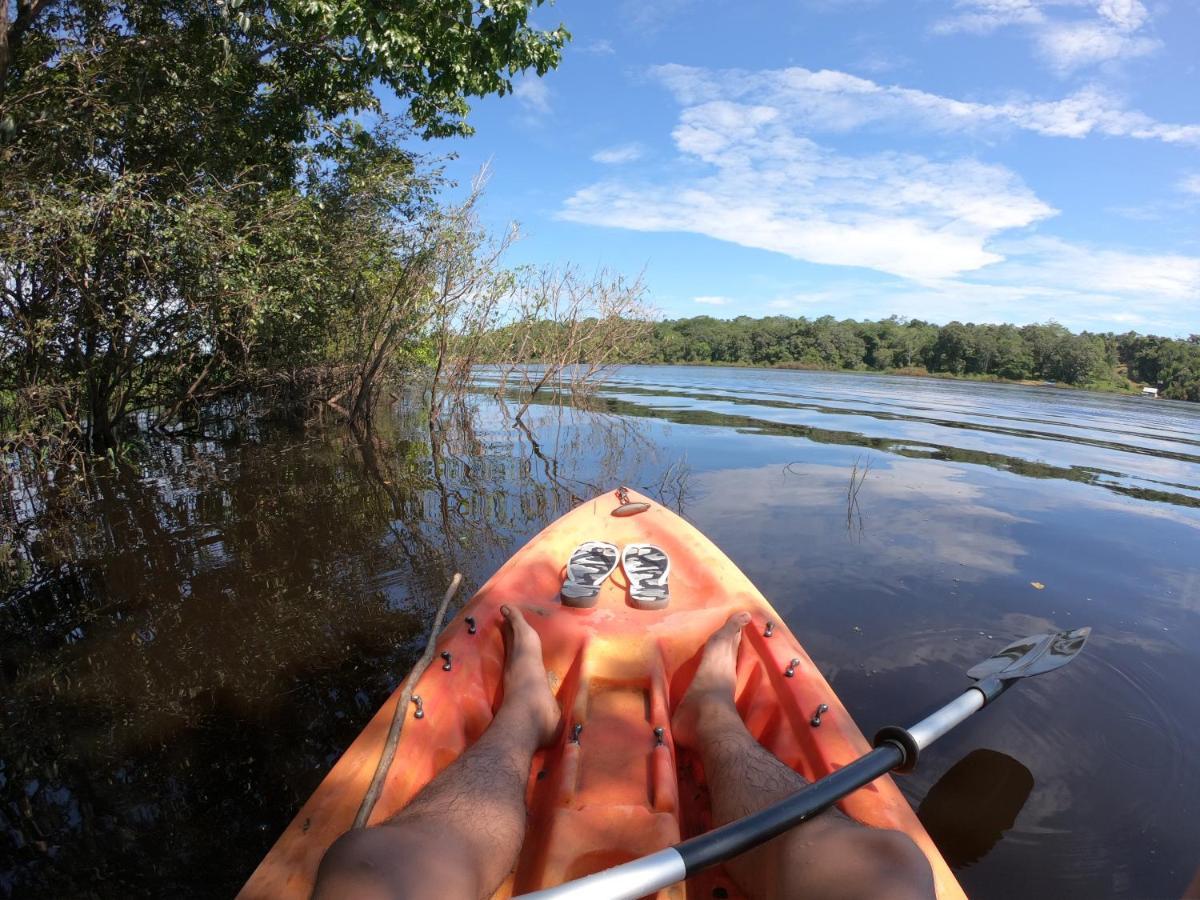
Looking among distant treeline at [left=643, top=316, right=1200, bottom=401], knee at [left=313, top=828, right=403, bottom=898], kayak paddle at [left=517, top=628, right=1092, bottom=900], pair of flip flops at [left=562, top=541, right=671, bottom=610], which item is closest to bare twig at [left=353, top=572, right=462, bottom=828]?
knee at [left=313, top=828, right=403, bottom=898]

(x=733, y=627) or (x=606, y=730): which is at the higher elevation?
(x=733, y=627)

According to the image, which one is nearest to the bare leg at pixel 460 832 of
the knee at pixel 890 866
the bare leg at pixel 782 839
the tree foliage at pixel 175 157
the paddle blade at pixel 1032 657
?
the bare leg at pixel 782 839

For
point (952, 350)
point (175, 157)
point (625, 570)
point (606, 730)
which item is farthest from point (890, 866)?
point (952, 350)

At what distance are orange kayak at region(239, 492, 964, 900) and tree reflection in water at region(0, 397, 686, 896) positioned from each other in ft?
2.77

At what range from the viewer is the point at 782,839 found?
171 centimetres

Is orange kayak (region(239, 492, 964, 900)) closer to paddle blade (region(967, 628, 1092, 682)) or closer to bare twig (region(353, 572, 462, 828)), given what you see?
bare twig (region(353, 572, 462, 828))

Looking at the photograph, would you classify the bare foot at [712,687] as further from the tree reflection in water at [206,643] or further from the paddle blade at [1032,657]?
the tree reflection in water at [206,643]

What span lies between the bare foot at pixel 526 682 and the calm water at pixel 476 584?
98 centimetres

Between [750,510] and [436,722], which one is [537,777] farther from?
[750,510]

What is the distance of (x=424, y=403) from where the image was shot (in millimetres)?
23156

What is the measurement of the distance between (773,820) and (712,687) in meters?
1.00

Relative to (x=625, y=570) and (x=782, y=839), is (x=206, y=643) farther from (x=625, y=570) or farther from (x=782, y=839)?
(x=782, y=839)

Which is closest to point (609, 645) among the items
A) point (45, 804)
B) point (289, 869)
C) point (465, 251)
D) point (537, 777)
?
point (537, 777)

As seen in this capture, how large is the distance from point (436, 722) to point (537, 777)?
0.45m
